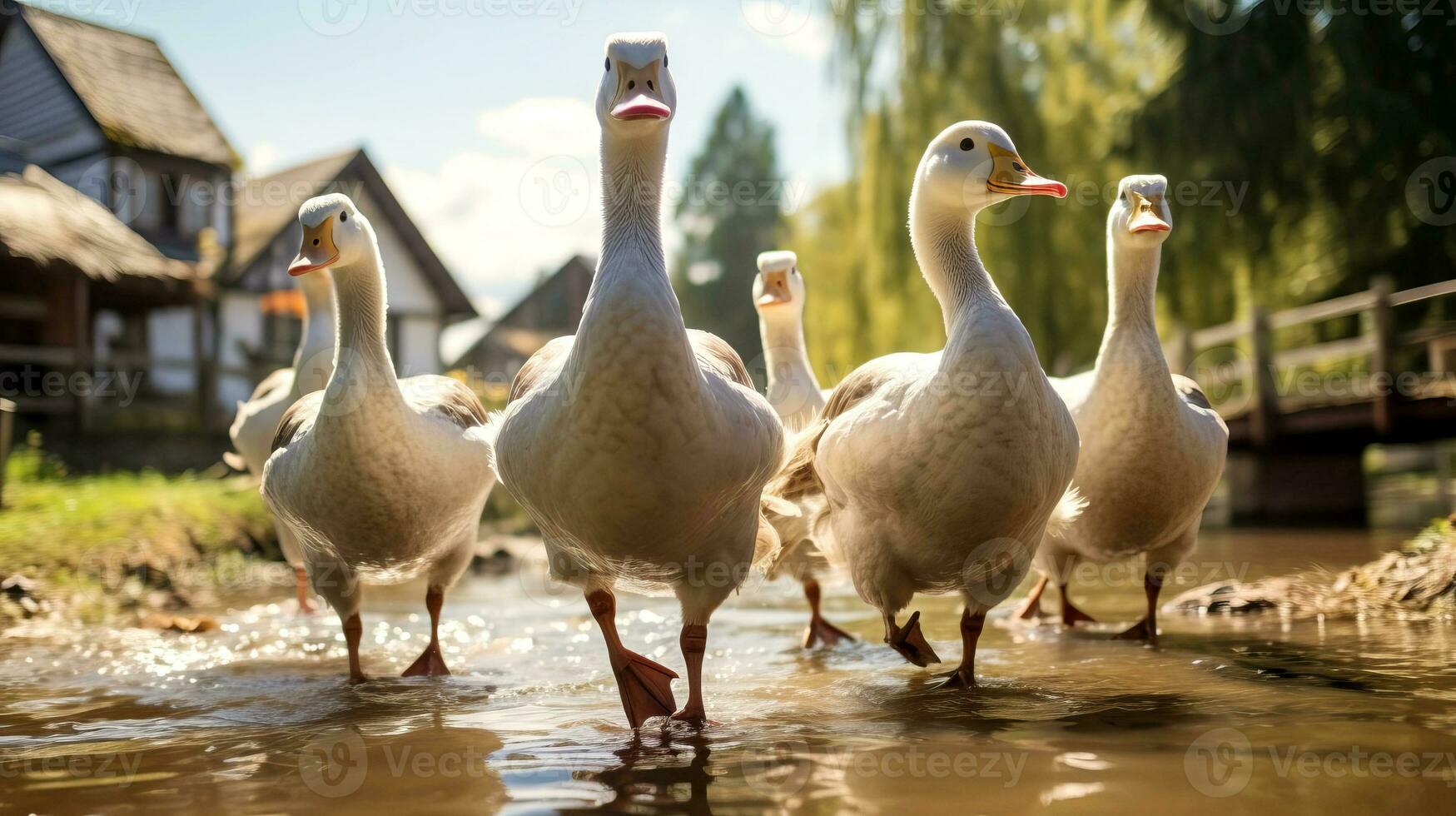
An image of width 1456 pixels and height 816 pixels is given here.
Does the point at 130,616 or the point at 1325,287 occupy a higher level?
the point at 1325,287

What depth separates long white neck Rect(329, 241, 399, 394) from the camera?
5.36 meters

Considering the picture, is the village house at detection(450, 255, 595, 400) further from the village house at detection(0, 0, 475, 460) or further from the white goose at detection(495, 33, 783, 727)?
the white goose at detection(495, 33, 783, 727)

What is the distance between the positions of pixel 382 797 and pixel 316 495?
2.37m

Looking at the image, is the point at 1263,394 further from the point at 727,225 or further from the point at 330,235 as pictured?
the point at 727,225

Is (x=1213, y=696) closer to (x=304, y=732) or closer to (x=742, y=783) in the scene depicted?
(x=742, y=783)

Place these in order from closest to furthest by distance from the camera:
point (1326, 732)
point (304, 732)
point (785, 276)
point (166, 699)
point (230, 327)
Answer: point (1326, 732) → point (304, 732) → point (166, 699) → point (785, 276) → point (230, 327)

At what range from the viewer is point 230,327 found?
79.7ft

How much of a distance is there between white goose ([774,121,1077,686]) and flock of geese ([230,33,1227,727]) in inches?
0.4

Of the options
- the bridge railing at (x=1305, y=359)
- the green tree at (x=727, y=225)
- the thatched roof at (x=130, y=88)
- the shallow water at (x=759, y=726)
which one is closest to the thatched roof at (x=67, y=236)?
the thatched roof at (x=130, y=88)

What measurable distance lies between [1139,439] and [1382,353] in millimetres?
8859

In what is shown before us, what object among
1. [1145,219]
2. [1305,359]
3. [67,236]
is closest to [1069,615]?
[1145,219]

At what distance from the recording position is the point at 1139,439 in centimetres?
562

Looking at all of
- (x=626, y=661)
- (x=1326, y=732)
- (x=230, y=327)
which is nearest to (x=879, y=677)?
(x=626, y=661)

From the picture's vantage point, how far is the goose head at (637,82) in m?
3.76
